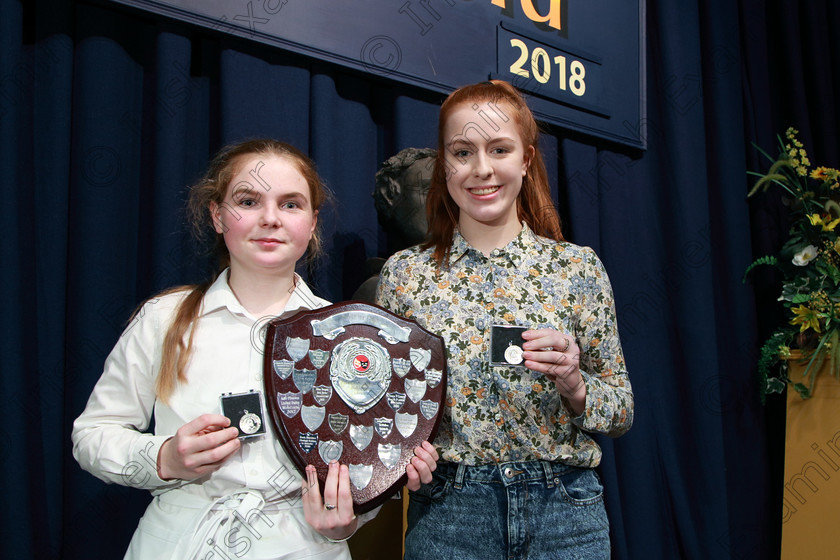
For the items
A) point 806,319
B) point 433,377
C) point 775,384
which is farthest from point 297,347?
point 775,384

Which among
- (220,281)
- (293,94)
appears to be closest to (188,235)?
(293,94)

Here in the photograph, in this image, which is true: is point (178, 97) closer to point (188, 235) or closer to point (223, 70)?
point (223, 70)

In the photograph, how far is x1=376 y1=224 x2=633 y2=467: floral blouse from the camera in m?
1.28

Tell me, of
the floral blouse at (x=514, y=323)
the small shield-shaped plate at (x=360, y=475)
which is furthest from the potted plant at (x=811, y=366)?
the small shield-shaped plate at (x=360, y=475)

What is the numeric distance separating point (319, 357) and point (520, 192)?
63 cm

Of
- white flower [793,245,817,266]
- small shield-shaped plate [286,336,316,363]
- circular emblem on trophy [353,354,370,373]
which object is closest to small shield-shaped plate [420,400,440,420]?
circular emblem on trophy [353,354,370,373]

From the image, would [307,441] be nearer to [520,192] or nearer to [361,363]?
[361,363]

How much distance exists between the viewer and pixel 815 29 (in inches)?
140

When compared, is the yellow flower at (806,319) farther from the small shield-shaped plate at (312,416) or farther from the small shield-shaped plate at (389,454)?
the small shield-shaped plate at (312,416)

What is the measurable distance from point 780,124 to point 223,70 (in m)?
3.04

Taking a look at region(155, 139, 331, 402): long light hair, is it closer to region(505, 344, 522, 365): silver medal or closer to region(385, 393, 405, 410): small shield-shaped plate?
region(385, 393, 405, 410): small shield-shaped plate

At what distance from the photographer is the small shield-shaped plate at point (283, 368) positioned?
3.85 feet

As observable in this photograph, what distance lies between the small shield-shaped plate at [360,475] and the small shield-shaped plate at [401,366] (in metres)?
0.17

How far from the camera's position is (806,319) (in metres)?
2.84
